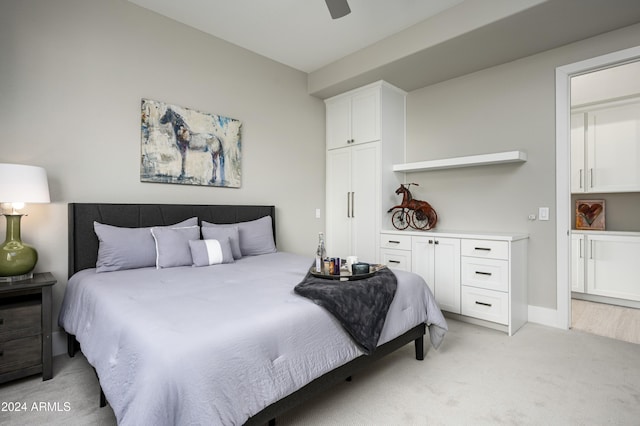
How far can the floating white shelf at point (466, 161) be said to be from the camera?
3.16 m

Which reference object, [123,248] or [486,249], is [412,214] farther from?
[123,248]

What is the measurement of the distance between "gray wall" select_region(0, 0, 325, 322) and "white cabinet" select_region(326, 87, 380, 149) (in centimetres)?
96

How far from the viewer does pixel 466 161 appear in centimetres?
344

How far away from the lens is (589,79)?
12.7 feet

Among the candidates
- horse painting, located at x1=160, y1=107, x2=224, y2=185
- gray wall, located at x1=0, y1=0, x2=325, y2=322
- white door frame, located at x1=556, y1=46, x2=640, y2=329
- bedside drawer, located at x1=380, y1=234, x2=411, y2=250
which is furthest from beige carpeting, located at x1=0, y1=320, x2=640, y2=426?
horse painting, located at x1=160, y1=107, x2=224, y2=185

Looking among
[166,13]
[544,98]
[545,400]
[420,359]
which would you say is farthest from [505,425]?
[166,13]

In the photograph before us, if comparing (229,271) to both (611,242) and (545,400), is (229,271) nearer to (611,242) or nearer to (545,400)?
(545,400)

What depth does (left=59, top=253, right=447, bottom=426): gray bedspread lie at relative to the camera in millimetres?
1115

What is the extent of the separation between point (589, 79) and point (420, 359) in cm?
384

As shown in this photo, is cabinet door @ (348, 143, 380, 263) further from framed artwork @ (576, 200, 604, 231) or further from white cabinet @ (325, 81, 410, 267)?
framed artwork @ (576, 200, 604, 231)

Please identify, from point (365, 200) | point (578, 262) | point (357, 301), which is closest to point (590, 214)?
point (578, 262)

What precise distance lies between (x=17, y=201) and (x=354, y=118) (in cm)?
332

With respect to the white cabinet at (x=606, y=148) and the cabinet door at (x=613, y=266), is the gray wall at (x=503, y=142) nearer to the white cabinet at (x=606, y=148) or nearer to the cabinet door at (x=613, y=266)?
the cabinet door at (x=613, y=266)

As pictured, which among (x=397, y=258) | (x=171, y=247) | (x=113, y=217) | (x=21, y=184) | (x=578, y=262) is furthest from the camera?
(x=578, y=262)
